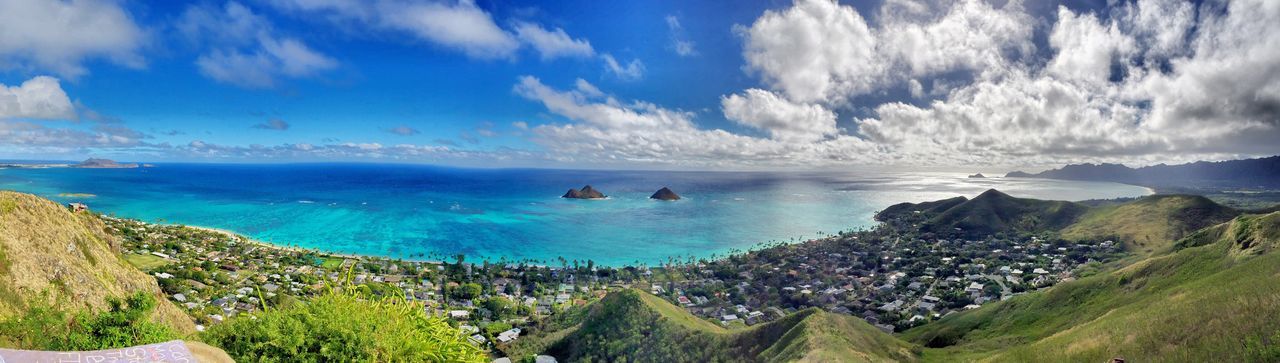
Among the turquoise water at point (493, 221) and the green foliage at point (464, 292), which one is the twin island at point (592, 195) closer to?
the turquoise water at point (493, 221)

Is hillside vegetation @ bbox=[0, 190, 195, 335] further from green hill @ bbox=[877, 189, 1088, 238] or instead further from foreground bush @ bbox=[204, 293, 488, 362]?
green hill @ bbox=[877, 189, 1088, 238]

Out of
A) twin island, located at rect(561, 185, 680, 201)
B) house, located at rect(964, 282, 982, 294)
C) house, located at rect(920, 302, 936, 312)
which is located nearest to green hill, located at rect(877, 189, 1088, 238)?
house, located at rect(964, 282, 982, 294)

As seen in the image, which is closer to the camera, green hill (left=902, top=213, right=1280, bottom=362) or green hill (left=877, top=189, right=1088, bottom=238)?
green hill (left=902, top=213, right=1280, bottom=362)

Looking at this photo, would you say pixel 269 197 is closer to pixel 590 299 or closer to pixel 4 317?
pixel 590 299

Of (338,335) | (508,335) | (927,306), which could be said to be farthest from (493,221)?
(338,335)

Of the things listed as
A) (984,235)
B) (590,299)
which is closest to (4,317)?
(590,299)

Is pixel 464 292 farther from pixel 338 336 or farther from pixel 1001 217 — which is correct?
pixel 1001 217
